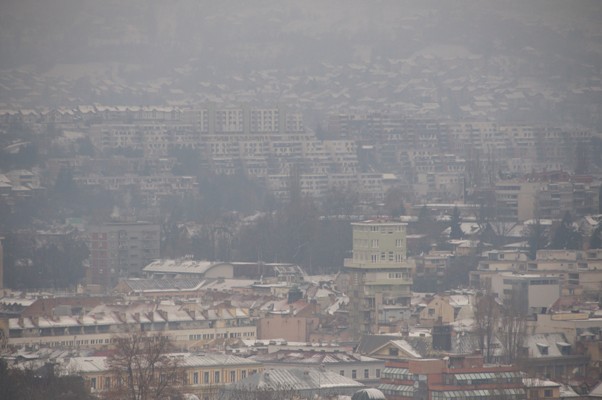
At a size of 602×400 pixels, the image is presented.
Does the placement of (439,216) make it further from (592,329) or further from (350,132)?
(350,132)

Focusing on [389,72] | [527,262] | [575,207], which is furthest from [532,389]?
[389,72]

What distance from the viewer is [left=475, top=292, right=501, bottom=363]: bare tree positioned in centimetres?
5100

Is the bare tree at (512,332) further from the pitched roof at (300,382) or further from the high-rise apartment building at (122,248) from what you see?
the high-rise apartment building at (122,248)

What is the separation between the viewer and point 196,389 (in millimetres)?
45500

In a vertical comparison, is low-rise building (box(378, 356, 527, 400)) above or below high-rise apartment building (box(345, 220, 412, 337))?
below

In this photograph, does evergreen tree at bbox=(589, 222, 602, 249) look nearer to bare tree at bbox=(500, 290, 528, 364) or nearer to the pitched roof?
bare tree at bbox=(500, 290, 528, 364)

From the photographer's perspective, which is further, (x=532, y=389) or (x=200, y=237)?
(x=200, y=237)

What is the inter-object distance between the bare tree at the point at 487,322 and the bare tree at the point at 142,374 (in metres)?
8.80

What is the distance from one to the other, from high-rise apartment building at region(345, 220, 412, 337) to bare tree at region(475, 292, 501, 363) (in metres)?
1.83

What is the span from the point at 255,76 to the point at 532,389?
466 feet

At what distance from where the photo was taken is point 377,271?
6169 centimetres

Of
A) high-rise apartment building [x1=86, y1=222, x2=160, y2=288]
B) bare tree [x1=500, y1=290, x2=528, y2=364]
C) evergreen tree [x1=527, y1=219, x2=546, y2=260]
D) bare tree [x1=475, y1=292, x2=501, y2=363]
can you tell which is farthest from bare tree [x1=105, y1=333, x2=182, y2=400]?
high-rise apartment building [x1=86, y1=222, x2=160, y2=288]

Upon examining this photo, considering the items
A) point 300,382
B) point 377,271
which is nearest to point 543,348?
point 300,382

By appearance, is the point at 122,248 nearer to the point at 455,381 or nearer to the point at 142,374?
the point at 455,381
